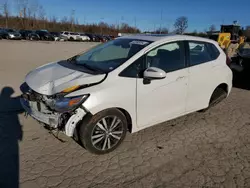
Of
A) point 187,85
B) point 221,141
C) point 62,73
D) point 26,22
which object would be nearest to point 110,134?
point 62,73

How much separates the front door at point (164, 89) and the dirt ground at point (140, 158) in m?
0.45

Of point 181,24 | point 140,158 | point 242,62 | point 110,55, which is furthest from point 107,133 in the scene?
point 181,24

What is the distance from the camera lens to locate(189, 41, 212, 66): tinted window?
401 cm

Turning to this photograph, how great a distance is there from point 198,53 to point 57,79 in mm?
2645

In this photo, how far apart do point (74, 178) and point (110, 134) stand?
778mm

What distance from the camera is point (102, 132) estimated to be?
124 inches

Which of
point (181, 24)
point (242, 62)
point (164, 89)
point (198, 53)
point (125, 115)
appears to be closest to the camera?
point (125, 115)

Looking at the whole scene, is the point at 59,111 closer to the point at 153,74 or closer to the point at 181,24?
the point at 153,74

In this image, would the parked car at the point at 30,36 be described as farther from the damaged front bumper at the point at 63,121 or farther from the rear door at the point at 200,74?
the damaged front bumper at the point at 63,121

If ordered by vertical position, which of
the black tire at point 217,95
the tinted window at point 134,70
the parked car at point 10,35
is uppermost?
the parked car at point 10,35

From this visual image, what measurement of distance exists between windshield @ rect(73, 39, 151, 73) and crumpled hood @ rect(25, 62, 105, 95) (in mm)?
290

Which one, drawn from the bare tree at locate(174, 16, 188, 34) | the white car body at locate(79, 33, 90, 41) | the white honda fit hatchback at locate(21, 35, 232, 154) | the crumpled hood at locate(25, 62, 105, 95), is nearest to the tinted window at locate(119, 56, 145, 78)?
the white honda fit hatchback at locate(21, 35, 232, 154)

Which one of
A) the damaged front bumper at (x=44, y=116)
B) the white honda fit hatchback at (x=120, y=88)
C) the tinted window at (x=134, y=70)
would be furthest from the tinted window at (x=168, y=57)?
the damaged front bumper at (x=44, y=116)

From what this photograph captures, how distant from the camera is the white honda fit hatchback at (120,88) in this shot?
294cm
